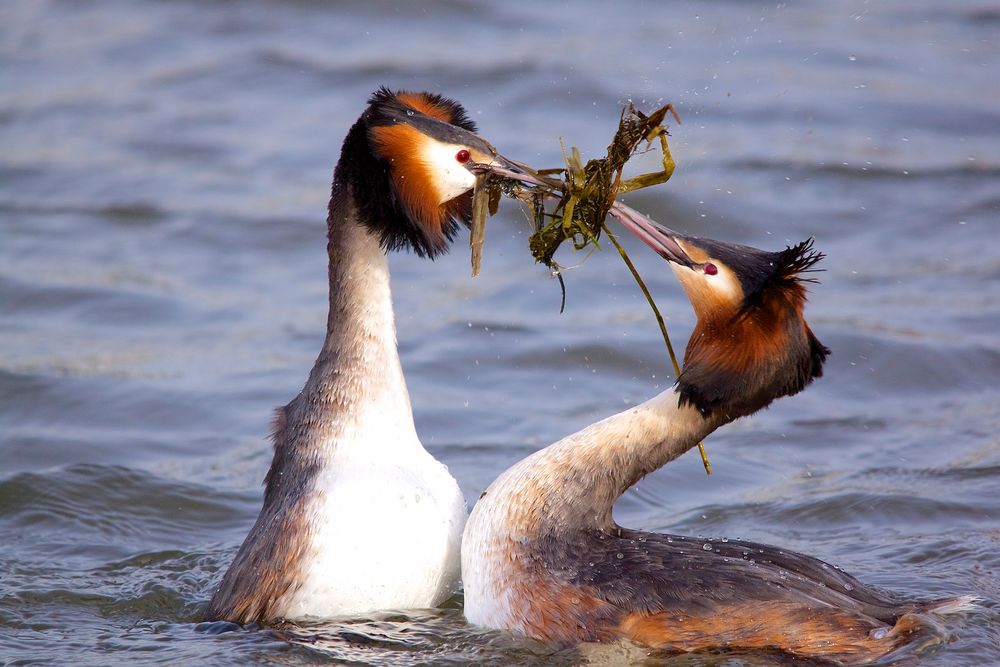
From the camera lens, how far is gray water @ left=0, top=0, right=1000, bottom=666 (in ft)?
23.1

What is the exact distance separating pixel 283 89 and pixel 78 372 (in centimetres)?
557

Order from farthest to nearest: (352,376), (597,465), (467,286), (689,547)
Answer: (467,286) < (352,376) < (597,465) < (689,547)

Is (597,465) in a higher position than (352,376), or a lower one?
lower

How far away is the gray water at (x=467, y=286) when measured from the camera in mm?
7039

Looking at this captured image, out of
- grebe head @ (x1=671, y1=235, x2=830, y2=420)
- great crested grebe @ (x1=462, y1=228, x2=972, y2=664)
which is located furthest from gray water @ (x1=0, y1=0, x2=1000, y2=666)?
grebe head @ (x1=671, y1=235, x2=830, y2=420)

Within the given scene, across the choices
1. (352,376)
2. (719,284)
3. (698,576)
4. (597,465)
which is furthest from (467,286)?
(698,576)

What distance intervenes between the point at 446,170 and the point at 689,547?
70.5 inches

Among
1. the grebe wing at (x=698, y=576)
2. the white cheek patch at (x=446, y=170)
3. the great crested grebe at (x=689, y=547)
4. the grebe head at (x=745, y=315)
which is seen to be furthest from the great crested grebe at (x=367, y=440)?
the grebe head at (x=745, y=315)

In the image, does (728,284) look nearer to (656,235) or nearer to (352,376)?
(656,235)

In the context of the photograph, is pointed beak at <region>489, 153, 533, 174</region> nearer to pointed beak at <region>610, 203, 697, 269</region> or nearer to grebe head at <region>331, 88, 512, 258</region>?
grebe head at <region>331, 88, 512, 258</region>

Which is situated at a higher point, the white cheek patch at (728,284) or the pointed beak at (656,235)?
the pointed beak at (656,235)

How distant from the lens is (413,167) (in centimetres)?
594

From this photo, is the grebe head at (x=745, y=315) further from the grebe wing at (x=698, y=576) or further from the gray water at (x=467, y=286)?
the gray water at (x=467, y=286)

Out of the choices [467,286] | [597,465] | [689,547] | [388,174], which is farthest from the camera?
[467,286]
